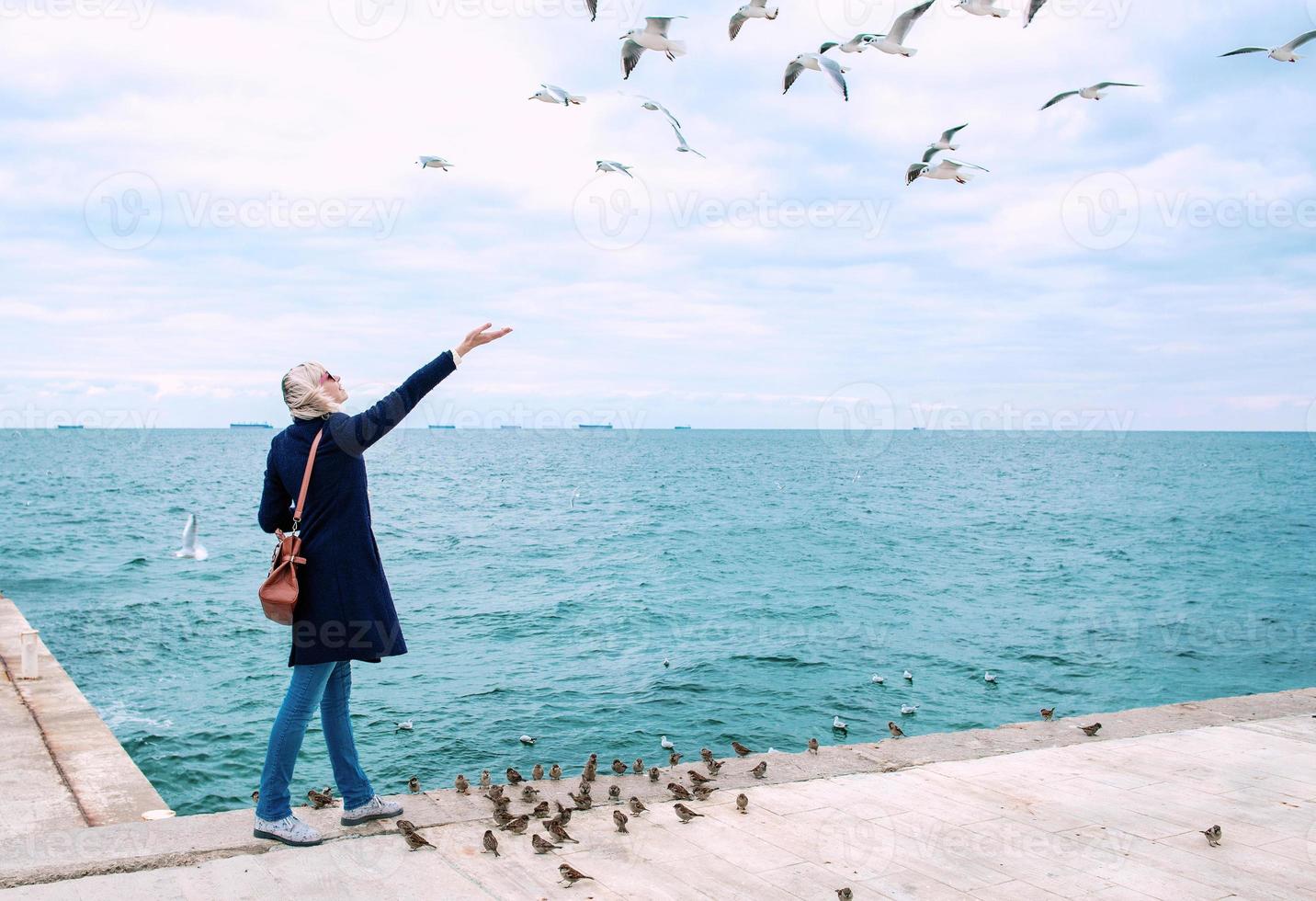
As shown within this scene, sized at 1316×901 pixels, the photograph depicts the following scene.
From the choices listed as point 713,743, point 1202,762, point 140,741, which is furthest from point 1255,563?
point 140,741

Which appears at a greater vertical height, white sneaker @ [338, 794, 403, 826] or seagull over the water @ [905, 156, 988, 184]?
seagull over the water @ [905, 156, 988, 184]

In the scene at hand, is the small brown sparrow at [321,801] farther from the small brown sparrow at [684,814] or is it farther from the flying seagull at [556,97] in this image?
the flying seagull at [556,97]

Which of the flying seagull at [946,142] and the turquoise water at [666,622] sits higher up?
the flying seagull at [946,142]

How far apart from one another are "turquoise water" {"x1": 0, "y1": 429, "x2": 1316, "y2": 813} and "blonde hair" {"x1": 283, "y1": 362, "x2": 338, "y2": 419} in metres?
8.66

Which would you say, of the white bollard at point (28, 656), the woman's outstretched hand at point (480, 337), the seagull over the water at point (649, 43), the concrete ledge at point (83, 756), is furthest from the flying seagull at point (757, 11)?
the white bollard at point (28, 656)

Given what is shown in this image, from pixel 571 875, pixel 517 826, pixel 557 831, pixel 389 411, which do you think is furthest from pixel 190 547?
pixel 571 875

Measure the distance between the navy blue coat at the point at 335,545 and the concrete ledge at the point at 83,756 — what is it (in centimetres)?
252

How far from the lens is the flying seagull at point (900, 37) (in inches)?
322

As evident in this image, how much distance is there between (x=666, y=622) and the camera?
24172 mm

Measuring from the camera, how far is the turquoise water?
50.0 feet

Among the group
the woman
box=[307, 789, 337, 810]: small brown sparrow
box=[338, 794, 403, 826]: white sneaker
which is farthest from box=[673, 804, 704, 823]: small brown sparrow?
box=[307, 789, 337, 810]: small brown sparrow

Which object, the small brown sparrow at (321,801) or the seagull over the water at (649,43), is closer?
the small brown sparrow at (321,801)

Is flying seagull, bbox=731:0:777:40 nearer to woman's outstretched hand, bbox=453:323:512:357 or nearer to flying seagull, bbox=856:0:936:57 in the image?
flying seagull, bbox=856:0:936:57

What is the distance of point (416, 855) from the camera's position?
5188mm
